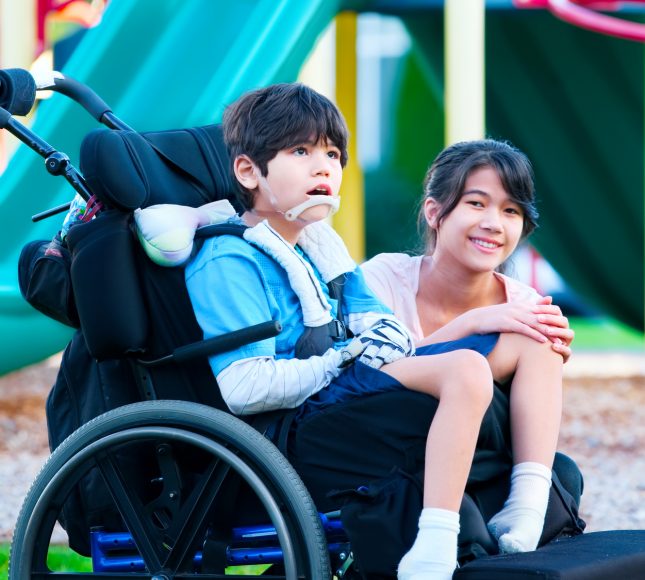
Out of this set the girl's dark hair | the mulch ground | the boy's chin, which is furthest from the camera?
the mulch ground

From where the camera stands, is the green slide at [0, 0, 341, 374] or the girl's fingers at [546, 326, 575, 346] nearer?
the girl's fingers at [546, 326, 575, 346]

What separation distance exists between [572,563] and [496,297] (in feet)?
3.03

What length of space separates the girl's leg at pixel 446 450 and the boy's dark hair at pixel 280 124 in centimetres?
50

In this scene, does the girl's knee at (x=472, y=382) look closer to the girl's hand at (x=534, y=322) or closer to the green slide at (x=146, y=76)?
the girl's hand at (x=534, y=322)

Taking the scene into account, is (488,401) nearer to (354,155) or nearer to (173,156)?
(173,156)

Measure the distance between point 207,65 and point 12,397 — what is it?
245cm

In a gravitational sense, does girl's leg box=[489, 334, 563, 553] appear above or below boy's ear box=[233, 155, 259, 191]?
below

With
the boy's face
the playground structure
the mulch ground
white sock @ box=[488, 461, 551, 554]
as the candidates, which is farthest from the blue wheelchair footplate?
the playground structure

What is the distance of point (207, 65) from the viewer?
4938 millimetres

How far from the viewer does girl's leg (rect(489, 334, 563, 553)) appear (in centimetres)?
209

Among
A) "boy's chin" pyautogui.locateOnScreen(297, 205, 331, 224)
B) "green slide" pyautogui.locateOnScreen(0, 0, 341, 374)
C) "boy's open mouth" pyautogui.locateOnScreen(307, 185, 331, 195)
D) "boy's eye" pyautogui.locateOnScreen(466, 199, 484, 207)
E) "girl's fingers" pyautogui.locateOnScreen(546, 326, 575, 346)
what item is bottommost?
"girl's fingers" pyautogui.locateOnScreen(546, 326, 575, 346)

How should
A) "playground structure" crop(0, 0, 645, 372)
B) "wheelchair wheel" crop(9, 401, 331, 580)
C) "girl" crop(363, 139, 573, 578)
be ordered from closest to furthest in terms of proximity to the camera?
"wheelchair wheel" crop(9, 401, 331, 580)
"girl" crop(363, 139, 573, 578)
"playground structure" crop(0, 0, 645, 372)

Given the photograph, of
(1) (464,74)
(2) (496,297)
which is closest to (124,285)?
(2) (496,297)

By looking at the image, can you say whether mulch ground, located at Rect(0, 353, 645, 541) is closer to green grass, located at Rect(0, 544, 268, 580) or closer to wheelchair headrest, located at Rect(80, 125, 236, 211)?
green grass, located at Rect(0, 544, 268, 580)
